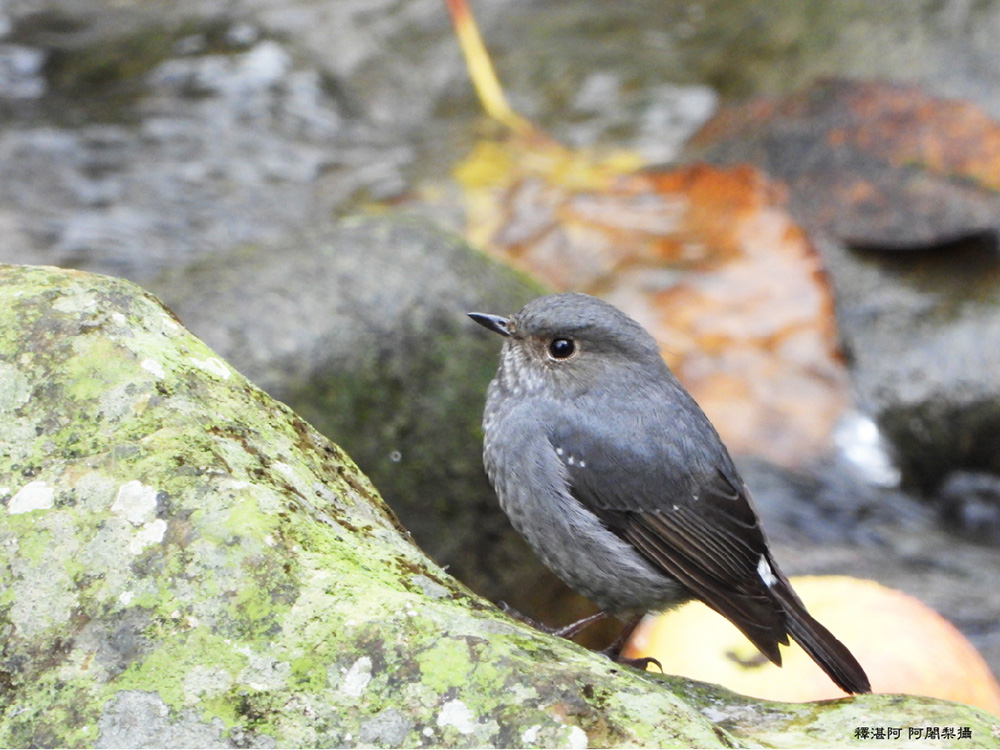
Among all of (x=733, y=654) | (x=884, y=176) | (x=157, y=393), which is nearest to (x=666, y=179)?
(x=884, y=176)

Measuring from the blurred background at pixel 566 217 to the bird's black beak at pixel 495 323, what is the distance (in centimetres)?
128

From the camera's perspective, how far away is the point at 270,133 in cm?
953

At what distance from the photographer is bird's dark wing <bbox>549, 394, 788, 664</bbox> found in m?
3.52

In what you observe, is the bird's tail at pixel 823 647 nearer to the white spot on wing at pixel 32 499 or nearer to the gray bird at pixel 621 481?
the gray bird at pixel 621 481

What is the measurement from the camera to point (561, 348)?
386 cm

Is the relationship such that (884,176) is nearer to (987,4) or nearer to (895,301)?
(895,301)

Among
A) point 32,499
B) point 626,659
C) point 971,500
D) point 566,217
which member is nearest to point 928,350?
point 971,500

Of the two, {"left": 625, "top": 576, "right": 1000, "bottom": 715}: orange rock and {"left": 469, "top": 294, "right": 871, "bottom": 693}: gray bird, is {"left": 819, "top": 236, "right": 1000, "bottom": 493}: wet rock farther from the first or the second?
{"left": 469, "top": 294, "right": 871, "bottom": 693}: gray bird

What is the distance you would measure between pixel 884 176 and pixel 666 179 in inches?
70.3

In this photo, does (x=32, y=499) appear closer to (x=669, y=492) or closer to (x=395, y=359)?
(x=669, y=492)

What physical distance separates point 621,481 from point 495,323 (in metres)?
0.76

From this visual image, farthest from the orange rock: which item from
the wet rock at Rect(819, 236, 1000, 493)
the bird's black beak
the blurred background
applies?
the wet rock at Rect(819, 236, 1000, 493)

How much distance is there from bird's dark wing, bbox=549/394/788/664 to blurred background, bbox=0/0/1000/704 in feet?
5.24

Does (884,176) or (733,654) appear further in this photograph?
(884,176)
